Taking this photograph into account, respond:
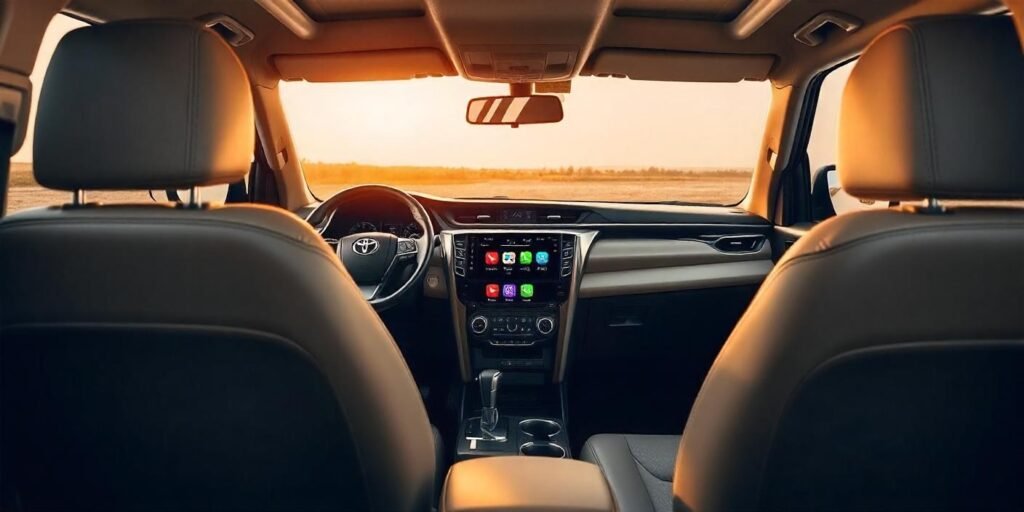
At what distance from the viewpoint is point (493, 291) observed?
12.1ft

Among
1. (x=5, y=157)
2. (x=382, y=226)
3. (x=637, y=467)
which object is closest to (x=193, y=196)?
(x=5, y=157)

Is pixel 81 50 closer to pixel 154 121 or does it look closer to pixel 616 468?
pixel 154 121

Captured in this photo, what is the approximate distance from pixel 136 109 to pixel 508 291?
7.97 ft

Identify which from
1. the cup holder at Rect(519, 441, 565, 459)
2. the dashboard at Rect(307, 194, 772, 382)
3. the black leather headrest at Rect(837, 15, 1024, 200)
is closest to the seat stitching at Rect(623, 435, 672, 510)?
the cup holder at Rect(519, 441, 565, 459)

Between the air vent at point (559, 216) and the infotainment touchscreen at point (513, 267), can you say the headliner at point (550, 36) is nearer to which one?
the air vent at point (559, 216)

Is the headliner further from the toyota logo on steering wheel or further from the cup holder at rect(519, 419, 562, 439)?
the cup holder at rect(519, 419, 562, 439)

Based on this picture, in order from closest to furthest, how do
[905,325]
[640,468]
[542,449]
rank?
[905,325]
[640,468]
[542,449]

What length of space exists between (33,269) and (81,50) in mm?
422

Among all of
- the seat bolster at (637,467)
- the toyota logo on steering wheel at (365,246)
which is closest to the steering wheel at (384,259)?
the toyota logo on steering wheel at (365,246)

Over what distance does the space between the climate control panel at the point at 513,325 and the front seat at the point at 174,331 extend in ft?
7.36

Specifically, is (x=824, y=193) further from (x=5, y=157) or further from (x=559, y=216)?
(x=5, y=157)

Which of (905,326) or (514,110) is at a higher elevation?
(514,110)

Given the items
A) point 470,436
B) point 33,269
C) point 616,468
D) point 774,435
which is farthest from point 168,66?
point 470,436

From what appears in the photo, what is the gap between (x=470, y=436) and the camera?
11.7 ft
